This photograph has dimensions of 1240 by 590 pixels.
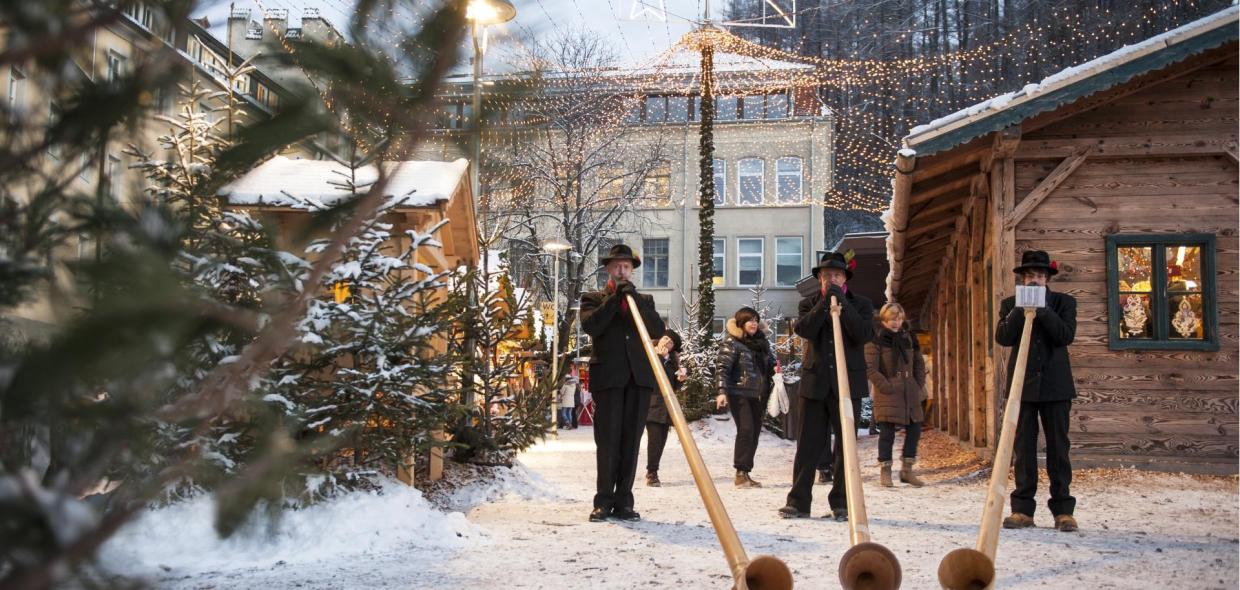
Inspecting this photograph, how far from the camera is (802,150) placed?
40.3 m

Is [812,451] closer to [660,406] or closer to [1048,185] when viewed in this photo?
[660,406]

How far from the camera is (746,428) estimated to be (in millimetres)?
10547

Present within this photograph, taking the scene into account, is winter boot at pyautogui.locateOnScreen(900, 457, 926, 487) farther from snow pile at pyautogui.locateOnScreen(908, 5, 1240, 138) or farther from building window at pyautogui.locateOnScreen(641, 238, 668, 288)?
building window at pyautogui.locateOnScreen(641, 238, 668, 288)

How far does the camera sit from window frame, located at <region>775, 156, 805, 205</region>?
40.7 m

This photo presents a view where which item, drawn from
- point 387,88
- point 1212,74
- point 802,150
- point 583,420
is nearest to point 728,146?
point 802,150

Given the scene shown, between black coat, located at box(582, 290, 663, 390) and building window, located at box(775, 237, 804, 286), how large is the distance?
3477cm

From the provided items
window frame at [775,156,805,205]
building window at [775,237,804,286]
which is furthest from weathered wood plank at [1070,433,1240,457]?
building window at [775,237,804,286]

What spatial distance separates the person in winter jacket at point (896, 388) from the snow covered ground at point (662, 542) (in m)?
0.93

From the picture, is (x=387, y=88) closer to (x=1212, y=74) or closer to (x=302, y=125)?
(x=302, y=125)

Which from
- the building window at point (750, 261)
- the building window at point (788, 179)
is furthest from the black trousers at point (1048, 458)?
the building window at point (750, 261)

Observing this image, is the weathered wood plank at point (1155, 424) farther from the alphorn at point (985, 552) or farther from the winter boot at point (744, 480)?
the alphorn at point (985, 552)

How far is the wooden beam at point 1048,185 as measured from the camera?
10.2 metres

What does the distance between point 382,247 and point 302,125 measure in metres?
5.96

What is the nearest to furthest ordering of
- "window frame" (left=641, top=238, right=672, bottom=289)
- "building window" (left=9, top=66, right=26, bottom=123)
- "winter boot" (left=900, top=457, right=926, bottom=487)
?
"building window" (left=9, top=66, right=26, bottom=123)
"winter boot" (left=900, top=457, right=926, bottom=487)
"window frame" (left=641, top=238, right=672, bottom=289)
